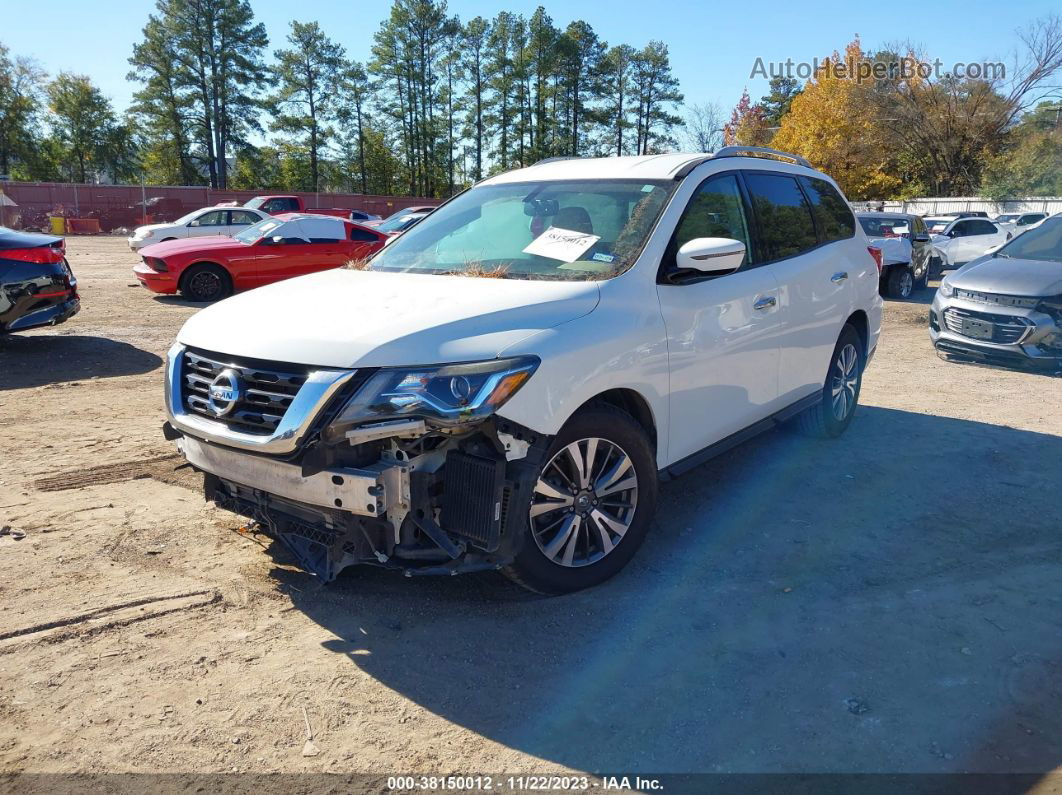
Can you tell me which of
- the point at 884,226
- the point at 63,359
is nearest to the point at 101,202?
the point at 63,359

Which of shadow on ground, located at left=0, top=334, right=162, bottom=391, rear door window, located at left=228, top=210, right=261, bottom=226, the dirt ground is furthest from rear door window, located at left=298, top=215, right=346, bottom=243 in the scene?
the dirt ground

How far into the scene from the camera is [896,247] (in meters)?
15.8

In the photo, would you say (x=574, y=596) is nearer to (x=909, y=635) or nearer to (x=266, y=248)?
(x=909, y=635)

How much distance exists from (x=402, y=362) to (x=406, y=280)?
1086 mm

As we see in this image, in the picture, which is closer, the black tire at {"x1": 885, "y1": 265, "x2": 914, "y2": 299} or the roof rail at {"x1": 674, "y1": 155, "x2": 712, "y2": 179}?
the roof rail at {"x1": 674, "y1": 155, "x2": 712, "y2": 179}

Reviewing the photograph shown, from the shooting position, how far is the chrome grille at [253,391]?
10.4 ft

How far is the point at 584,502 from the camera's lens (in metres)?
3.61

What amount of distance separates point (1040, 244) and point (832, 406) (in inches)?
220

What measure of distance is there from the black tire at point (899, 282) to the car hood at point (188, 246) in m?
12.2

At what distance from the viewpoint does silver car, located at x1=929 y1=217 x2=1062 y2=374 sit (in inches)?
338

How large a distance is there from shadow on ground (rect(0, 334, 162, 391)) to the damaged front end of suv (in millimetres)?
5817

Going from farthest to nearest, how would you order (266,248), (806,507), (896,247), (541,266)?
1. (896,247)
2. (266,248)
3. (806,507)
4. (541,266)

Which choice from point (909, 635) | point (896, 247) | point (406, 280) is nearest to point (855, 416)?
point (909, 635)

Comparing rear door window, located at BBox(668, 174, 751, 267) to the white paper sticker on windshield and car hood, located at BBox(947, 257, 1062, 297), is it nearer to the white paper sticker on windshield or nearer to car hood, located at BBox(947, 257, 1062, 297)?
the white paper sticker on windshield
